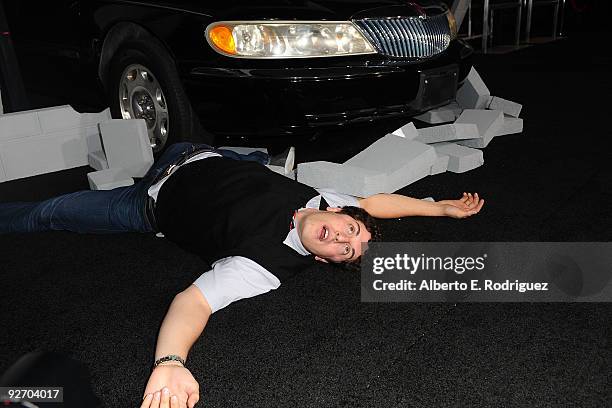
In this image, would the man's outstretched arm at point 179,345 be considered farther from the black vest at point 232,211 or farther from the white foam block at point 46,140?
the white foam block at point 46,140

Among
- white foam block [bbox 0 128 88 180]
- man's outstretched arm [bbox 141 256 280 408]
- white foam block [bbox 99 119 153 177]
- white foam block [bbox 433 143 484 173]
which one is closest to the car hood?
white foam block [bbox 99 119 153 177]

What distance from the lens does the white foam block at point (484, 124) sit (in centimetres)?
416

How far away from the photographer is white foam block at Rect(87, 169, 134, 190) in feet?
11.7

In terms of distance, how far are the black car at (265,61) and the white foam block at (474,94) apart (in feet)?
3.72

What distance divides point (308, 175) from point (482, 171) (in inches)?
48.1

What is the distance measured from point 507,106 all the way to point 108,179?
10.8ft

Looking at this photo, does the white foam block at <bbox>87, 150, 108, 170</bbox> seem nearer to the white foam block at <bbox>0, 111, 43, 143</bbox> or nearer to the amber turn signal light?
the white foam block at <bbox>0, 111, 43, 143</bbox>

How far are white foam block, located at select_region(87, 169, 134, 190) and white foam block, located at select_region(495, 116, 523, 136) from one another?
294cm

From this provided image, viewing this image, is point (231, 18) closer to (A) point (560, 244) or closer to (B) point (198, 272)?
(B) point (198, 272)

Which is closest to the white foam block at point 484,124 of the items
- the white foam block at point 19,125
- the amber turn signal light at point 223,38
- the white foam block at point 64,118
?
the amber turn signal light at point 223,38

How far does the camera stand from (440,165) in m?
3.72

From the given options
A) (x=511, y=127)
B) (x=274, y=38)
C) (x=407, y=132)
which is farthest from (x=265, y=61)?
(x=511, y=127)

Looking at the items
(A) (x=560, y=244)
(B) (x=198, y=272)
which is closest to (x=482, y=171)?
(A) (x=560, y=244)

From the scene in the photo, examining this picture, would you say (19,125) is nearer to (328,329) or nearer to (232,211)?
(232,211)
